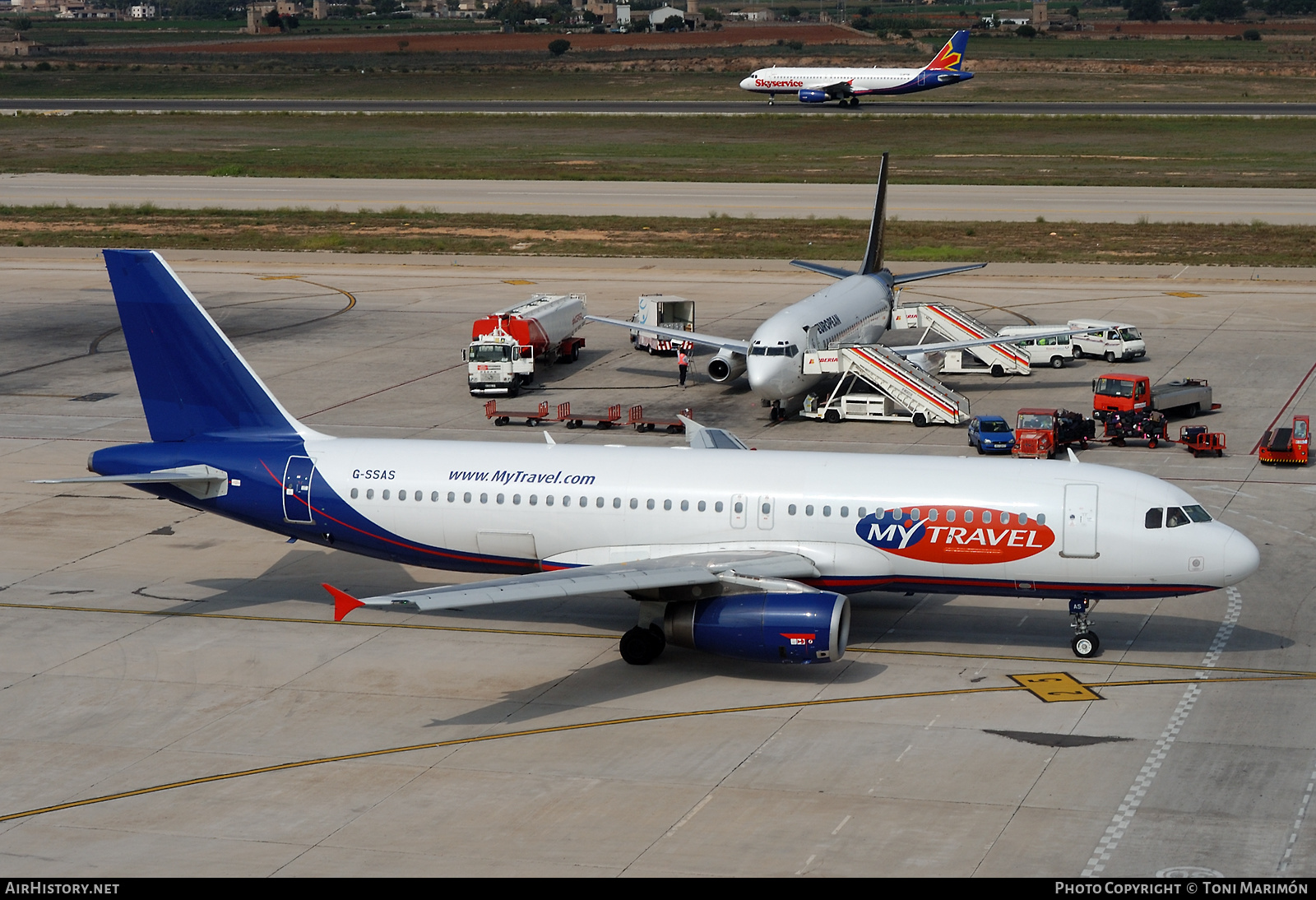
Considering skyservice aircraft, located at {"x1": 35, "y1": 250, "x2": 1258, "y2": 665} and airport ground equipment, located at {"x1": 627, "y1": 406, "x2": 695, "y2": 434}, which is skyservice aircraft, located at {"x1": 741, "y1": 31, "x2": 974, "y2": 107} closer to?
airport ground equipment, located at {"x1": 627, "y1": 406, "x2": 695, "y2": 434}

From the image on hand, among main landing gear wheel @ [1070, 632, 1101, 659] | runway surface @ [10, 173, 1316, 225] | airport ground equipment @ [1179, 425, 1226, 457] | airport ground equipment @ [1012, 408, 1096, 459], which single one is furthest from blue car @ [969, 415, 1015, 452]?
runway surface @ [10, 173, 1316, 225]

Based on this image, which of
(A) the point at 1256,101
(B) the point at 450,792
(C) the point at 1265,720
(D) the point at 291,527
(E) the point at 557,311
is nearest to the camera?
(B) the point at 450,792

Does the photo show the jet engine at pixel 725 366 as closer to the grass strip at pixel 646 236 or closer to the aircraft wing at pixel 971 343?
the aircraft wing at pixel 971 343

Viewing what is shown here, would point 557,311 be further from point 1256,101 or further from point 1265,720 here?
point 1256,101

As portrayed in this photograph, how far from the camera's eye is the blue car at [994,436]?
2013 inches

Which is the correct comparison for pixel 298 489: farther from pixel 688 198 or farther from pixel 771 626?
pixel 688 198

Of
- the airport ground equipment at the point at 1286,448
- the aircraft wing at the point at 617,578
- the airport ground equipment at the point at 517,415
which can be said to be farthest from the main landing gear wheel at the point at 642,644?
the airport ground equipment at the point at 1286,448

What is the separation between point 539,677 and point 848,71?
15502 cm

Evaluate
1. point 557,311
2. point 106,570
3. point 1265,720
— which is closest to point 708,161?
point 557,311

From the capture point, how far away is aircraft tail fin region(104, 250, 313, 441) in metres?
36.6

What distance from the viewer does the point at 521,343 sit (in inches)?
2478

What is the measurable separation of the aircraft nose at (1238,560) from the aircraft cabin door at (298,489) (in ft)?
68.7
